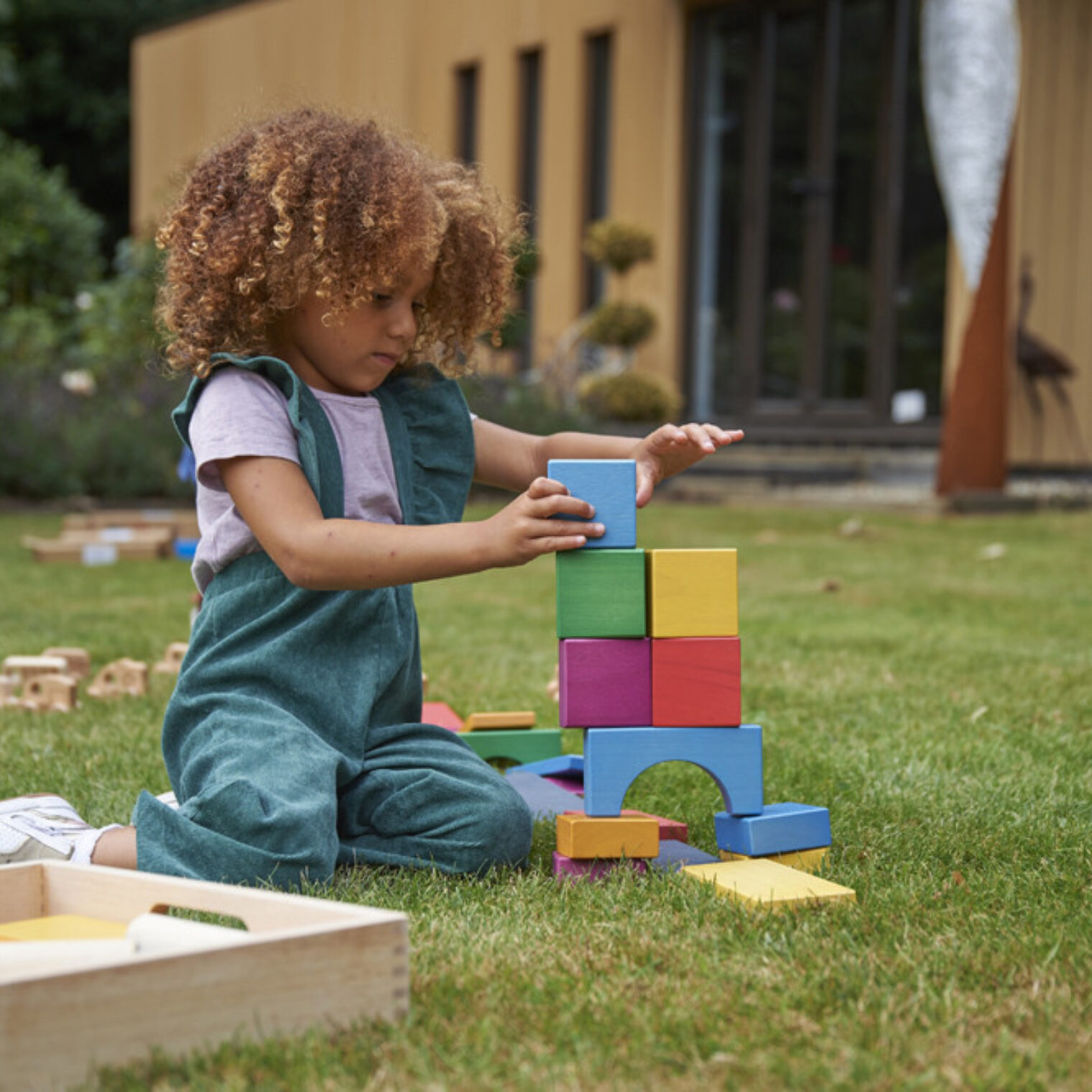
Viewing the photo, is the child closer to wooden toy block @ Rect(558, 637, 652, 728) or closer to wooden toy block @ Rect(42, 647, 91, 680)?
wooden toy block @ Rect(558, 637, 652, 728)

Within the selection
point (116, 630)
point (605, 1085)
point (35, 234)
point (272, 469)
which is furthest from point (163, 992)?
point (35, 234)

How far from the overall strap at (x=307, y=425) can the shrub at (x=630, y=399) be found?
956cm

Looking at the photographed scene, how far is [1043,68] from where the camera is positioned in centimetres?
1064

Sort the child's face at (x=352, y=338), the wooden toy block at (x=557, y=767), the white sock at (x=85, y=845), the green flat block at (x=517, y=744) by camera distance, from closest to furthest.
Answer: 1. the white sock at (x=85, y=845)
2. the child's face at (x=352, y=338)
3. the wooden toy block at (x=557, y=767)
4. the green flat block at (x=517, y=744)

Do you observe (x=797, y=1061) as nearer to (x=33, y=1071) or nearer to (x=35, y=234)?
(x=33, y=1071)

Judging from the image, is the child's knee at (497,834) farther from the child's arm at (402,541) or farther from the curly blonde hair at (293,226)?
the curly blonde hair at (293,226)

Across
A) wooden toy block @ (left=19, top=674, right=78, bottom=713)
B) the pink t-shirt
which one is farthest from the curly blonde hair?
wooden toy block @ (left=19, top=674, right=78, bottom=713)

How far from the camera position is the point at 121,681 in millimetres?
3768

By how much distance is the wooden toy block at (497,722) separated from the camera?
10.3ft

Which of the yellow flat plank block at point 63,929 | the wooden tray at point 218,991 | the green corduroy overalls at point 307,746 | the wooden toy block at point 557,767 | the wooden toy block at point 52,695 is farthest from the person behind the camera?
the wooden toy block at point 52,695

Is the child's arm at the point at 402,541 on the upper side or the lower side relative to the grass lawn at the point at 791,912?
upper

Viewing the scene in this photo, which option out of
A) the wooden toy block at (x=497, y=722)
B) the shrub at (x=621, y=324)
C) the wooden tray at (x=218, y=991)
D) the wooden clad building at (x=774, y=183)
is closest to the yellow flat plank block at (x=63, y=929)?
the wooden tray at (x=218, y=991)

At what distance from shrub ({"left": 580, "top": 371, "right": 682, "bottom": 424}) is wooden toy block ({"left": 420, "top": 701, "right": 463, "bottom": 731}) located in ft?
28.5

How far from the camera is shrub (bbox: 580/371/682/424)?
468 inches
